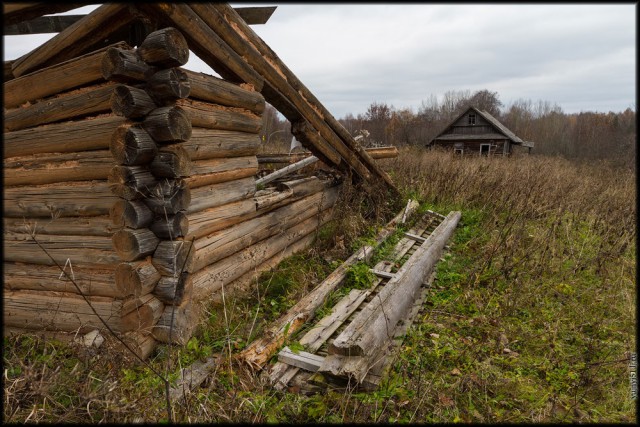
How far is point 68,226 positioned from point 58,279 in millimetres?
548

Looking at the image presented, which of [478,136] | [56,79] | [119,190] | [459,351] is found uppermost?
[56,79]

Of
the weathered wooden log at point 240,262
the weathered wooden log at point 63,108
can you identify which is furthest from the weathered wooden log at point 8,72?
the weathered wooden log at point 240,262

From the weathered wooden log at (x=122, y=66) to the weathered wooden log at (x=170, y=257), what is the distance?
1.47m

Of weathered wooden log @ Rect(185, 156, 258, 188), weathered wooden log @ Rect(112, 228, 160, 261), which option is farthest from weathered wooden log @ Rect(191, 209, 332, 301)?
weathered wooden log @ Rect(185, 156, 258, 188)

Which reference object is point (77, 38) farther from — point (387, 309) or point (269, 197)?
point (387, 309)

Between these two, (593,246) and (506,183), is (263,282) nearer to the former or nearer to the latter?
(593,246)

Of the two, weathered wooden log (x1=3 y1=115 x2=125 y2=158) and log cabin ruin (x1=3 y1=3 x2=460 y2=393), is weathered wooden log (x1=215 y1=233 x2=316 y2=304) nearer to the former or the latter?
log cabin ruin (x1=3 y1=3 x2=460 y2=393)

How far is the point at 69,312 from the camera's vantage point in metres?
3.83

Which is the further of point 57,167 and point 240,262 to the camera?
point 240,262

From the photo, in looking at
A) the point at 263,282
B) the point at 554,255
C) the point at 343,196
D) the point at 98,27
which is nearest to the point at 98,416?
the point at 263,282

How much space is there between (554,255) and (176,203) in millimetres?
5733

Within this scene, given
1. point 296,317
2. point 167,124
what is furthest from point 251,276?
point 167,124

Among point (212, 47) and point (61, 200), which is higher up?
point (212, 47)

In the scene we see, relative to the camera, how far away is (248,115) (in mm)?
4688
